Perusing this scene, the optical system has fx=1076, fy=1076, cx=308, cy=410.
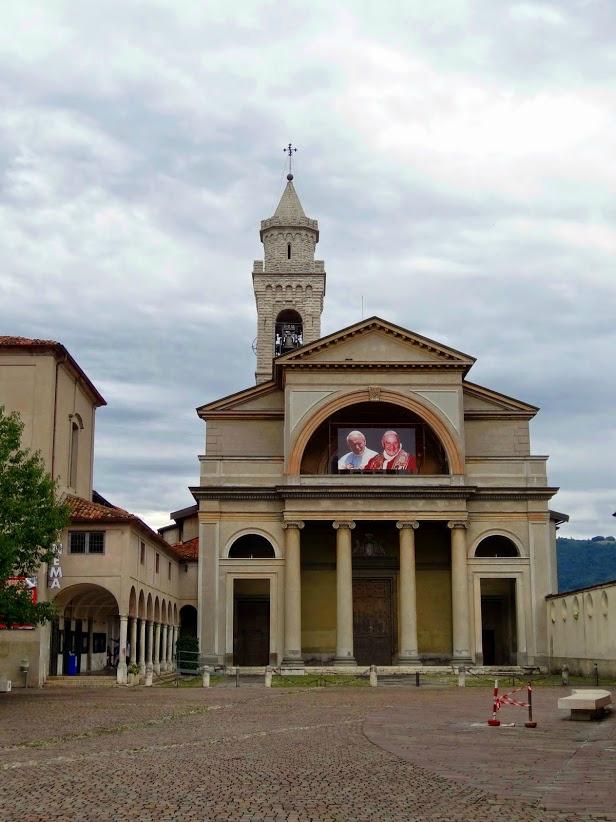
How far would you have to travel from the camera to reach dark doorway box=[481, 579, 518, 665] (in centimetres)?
5394

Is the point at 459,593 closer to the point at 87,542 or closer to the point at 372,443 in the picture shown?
the point at 372,443

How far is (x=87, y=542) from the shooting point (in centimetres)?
3981

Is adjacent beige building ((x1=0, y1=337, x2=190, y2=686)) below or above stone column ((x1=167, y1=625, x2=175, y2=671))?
above

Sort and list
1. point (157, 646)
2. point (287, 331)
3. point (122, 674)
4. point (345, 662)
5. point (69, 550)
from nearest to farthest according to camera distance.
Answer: point (122, 674), point (69, 550), point (345, 662), point (157, 646), point (287, 331)

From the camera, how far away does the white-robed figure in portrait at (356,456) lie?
50.9 m

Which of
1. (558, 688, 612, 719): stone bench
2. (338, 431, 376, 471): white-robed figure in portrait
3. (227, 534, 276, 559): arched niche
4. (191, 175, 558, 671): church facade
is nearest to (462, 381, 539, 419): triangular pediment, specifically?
(191, 175, 558, 671): church facade

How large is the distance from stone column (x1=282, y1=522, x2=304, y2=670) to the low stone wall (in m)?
11.6

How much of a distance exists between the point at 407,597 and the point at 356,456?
6983mm

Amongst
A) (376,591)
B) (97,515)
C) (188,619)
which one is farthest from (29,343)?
(188,619)

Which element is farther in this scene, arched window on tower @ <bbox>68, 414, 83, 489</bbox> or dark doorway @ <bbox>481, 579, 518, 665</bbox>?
dark doorway @ <bbox>481, 579, 518, 665</bbox>

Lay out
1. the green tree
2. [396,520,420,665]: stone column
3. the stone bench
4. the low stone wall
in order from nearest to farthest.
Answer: the stone bench, the green tree, the low stone wall, [396,520,420,665]: stone column

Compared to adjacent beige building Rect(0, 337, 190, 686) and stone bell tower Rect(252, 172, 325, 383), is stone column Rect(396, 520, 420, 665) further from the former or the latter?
stone bell tower Rect(252, 172, 325, 383)

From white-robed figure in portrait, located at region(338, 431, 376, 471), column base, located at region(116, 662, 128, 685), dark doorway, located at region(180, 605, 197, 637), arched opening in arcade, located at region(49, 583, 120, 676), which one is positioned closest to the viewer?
column base, located at region(116, 662, 128, 685)

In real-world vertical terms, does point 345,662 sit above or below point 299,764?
above
